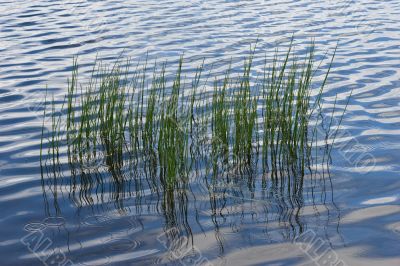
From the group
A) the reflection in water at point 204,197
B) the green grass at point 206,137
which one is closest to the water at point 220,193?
the reflection in water at point 204,197

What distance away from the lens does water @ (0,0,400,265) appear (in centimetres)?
501

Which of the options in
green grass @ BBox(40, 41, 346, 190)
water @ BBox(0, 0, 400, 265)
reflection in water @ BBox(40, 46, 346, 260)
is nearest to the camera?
water @ BBox(0, 0, 400, 265)

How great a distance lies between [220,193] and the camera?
6.01 meters

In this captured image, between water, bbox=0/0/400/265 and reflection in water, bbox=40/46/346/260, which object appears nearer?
water, bbox=0/0/400/265

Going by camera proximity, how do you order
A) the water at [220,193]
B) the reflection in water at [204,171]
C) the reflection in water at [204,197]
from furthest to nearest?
the reflection in water at [204,171] → the reflection in water at [204,197] → the water at [220,193]

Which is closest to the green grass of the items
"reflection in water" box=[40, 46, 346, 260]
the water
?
"reflection in water" box=[40, 46, 346, 260]

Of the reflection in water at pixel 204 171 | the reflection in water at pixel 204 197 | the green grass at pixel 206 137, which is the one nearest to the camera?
the reflection in water at pixel 204 197

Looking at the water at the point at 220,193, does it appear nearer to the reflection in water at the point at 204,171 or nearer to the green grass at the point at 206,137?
the reflection in water at the point at 204,171

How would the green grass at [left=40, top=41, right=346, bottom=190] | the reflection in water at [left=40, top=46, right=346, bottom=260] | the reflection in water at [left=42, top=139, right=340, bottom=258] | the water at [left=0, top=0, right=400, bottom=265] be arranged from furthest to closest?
the green grass at [left=40, top=41, right=346, bottom=190] → the reflection in water at [left=40, top=46, right=346, bottom=260] → the reflection in water at [left=42, top=139, right=340, bottom=258] → the water at [left=0, top=0, right=400, bottom=265]

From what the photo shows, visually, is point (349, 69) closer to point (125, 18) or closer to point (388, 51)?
point (388, 51)

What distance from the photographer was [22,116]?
8492 mm

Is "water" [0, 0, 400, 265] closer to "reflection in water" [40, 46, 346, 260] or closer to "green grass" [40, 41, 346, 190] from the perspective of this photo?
"reflection in water" [40, 46, 346, 260]

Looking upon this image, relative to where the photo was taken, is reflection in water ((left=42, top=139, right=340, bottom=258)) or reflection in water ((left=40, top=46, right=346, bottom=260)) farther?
reflection in water ((left=40, top=46, right=346, bottom=260))

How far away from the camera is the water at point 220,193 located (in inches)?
197
